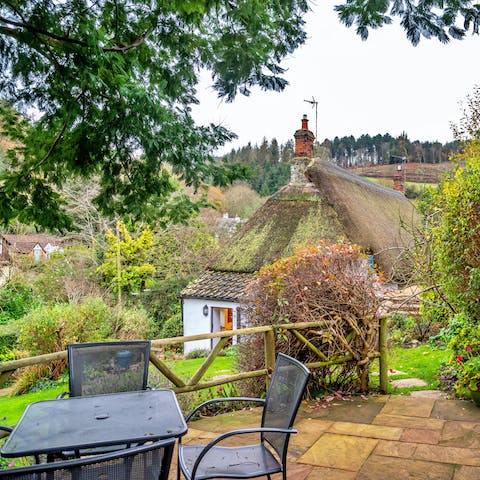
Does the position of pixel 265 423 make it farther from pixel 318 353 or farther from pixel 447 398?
pixel 447 398

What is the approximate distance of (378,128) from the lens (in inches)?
1617

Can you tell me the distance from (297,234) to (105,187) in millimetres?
9952

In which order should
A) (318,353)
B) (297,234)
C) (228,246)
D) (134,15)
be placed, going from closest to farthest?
(134,15), (318,353), (297,234), (228,246)

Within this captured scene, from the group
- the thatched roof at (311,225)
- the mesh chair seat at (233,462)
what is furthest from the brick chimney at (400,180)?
the mesh chair seat at (233,462)

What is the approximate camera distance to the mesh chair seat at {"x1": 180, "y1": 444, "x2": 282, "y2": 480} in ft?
7.48

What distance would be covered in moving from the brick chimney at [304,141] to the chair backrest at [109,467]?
45.4 feet

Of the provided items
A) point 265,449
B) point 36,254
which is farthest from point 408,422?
point 36,254

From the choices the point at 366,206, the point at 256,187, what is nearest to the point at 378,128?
the point at 256,187

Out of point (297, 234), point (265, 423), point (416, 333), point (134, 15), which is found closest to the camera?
point (265, 423)

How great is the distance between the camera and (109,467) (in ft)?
4.89

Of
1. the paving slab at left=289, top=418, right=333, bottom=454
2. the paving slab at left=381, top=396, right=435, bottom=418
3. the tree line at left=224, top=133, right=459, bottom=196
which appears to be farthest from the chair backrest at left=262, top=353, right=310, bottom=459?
the tree line at left=224, top=133, right=459, bottom=196

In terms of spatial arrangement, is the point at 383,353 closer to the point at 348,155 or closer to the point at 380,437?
the point at 380,437

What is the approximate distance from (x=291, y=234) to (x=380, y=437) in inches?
406

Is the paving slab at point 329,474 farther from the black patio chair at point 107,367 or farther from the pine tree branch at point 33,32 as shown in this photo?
the pine tree branch at point 33,32
